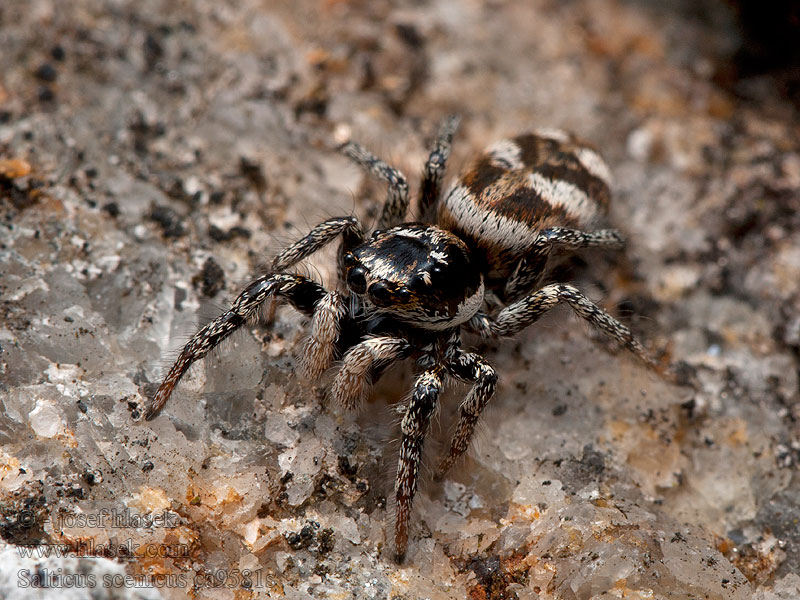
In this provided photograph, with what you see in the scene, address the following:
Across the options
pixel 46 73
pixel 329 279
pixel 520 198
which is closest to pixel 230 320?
pixel 329 279

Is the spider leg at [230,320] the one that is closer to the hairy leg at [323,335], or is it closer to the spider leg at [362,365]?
the hairy leg at [323,335]

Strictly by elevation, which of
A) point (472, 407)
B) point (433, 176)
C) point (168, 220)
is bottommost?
point (472, 407)

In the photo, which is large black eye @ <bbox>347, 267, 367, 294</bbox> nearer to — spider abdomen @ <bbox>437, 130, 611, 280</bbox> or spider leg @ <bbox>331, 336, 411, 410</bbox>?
spider leg @ <bbox>331, 336, 411, 410</bbox>

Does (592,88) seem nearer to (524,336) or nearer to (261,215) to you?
(524,336)

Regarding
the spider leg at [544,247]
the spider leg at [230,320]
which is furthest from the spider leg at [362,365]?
the spider leg at [544,247]

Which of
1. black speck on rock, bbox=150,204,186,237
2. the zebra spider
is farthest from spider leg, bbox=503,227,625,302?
black speck on rock, bbox=150,204,186,237

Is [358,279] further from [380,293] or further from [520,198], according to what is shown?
[520,198]
